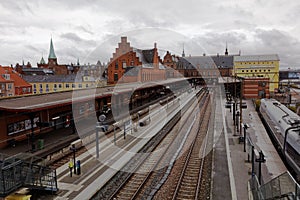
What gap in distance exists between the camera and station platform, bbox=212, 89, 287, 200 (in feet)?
31.4

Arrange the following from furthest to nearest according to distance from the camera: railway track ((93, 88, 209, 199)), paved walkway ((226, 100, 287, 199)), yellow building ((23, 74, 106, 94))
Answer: yellow building ((23, 74, 106, 94)), paved walkway ((226, 100, 287, 199)), railway track ((93, 88, 209, 199))

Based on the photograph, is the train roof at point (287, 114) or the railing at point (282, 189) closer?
the railing at point (282, 189)

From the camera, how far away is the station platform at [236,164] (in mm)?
9586

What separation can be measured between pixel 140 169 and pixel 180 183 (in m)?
2.34

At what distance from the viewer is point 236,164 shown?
1237 cm

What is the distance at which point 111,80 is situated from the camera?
42312 millimetres

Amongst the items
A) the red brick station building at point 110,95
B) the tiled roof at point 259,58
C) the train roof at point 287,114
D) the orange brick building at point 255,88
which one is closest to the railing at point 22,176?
the red brick station building at point 110,95

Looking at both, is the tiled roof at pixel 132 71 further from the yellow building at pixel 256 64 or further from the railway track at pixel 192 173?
the yellow building at pixel 256 64

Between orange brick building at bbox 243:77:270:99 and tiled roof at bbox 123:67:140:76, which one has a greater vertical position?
tiled roof at bbox 123:67:140:76

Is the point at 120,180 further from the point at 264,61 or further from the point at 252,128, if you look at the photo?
the point at 264,61

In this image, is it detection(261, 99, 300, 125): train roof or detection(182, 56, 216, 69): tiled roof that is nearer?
detection(261, 99, 300, 125): train roof

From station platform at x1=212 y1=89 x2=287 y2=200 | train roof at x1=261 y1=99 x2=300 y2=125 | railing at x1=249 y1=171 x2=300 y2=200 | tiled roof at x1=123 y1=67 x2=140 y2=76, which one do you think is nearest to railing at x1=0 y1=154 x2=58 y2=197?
station platform at x1=212 y1=89 x2=287 y2=200

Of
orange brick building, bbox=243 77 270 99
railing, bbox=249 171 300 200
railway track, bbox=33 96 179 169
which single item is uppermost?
orange brick building, bbox=243 77 270 99

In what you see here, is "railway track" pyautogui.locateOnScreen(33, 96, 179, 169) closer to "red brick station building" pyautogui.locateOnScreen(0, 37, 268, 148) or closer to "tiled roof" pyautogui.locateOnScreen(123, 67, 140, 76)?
"red brick station building" pyautogui.locateOnScreen(0, 37, 268, 148)
